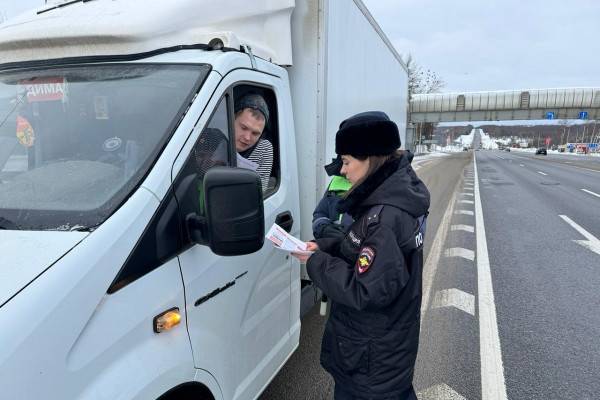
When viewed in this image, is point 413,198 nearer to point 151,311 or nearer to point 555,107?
point 151,311

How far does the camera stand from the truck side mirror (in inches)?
52.5

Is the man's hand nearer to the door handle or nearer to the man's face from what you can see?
the door handle

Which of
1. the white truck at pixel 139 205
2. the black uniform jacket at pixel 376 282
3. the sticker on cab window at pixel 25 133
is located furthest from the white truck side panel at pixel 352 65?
the sticker on cab window at pixel 25 133

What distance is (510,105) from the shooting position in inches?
1563

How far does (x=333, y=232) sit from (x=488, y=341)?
8.16 ft

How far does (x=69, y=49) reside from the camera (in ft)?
6.15

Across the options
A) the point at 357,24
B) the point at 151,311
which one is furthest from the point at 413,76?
the point at 151,311

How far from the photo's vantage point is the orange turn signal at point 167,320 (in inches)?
54.3

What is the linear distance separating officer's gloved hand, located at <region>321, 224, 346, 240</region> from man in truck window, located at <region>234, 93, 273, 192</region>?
16.9 inches

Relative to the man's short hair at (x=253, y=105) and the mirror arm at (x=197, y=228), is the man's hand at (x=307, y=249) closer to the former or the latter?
the mirror arm at (x=197, y=228)

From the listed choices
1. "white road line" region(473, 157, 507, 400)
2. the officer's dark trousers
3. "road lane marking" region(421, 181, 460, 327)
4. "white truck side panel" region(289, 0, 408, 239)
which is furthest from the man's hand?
"road lane marking" region(421, 181, 460, 327)

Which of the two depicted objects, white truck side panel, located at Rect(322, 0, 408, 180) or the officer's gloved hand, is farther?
white truck side panel, located at Rect(322, 0, 408, 180)

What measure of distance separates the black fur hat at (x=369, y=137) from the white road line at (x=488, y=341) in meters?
2.24

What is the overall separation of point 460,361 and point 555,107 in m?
43.6
